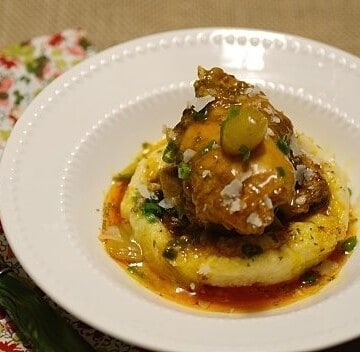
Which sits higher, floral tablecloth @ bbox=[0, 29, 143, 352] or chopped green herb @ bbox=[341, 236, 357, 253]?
floral tablecloth @ bbox=[0, 29, 143, 352]

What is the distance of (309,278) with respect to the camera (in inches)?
151

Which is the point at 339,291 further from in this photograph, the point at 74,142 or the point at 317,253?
the point at 74,142

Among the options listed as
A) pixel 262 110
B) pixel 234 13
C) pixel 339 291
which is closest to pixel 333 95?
pixel 262 110

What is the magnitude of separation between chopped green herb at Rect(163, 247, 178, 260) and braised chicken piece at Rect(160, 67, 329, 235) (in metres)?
0.21

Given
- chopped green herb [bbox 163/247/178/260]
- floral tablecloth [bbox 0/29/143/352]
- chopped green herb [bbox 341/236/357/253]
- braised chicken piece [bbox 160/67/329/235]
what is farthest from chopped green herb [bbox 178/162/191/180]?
floral tablecloth [bbox 0/29/143/352]

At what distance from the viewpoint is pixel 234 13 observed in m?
6.18

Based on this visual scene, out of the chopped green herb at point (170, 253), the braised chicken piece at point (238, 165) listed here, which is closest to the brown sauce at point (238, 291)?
the chopped green herb at point (170, 253)

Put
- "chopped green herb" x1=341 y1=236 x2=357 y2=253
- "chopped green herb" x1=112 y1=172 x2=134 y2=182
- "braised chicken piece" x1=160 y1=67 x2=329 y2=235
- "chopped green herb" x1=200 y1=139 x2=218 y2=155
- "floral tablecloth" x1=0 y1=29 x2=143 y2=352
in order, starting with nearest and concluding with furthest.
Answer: "braised chicken piece" x1=160 y1=67 x2=329 y2=235
"chopped green herb" x1=200 y1=139 x2=218 y2=155
"chopped green herb" x1=341 y1=236 x2=357 y2=253
"chopped green herb" x1=112 y1=172 x2=134 y2=182
"floral tablecloth" x1=0 y1=29 x2=143 y2=352

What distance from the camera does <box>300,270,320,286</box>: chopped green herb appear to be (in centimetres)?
380

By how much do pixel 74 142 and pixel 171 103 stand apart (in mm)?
753

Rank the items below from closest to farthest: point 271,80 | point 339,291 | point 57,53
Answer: point 339,291, point 271,80, point 57,53

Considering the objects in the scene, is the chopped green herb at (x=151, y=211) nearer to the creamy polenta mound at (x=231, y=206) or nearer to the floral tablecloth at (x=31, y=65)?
the creamy polenta mound at (x=231, y=206)

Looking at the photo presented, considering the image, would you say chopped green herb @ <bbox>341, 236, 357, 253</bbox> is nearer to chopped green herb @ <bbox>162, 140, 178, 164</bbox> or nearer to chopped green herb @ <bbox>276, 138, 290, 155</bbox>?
chopped green herb @ <bbox>276, 138, 290, 155</bbox>

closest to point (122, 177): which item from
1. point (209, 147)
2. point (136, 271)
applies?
point (136, 271)
